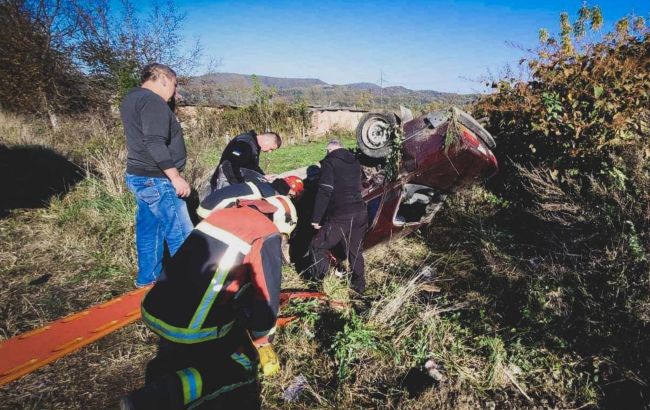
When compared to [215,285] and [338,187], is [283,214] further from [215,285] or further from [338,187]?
[338,187]

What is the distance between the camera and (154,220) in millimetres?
3141

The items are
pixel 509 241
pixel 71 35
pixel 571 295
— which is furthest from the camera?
pixel 71 35

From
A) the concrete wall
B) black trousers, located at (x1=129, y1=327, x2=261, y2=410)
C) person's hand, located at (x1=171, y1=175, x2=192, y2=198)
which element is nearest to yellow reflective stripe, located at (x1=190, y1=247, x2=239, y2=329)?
black trousers, located at (x1=129, y1=327, x2=261, y2=410)

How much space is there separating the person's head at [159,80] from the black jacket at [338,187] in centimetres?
156

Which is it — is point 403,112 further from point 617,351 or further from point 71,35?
point 71,35

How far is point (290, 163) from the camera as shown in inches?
384

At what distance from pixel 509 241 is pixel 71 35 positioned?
15147 mm

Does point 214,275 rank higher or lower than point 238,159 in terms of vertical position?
lower

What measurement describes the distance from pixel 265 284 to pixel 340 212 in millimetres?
1838

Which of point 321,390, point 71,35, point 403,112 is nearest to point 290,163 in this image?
point 403,112

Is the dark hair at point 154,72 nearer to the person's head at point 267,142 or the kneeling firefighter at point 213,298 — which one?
the person's head at point 267,142

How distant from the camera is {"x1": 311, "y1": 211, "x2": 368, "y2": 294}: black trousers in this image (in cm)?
345

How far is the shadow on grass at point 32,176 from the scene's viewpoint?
518cm

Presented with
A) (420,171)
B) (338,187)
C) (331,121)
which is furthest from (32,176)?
(331,121)
